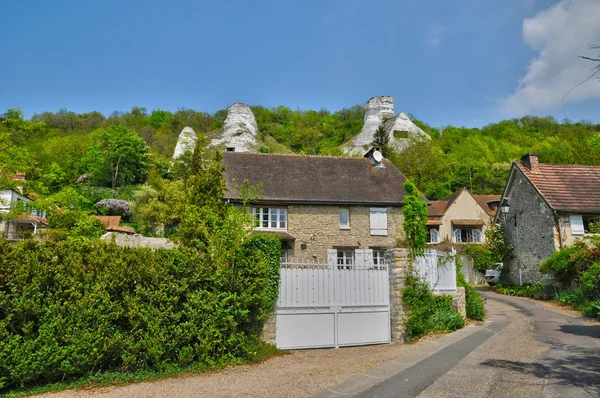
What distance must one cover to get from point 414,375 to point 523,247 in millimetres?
20277

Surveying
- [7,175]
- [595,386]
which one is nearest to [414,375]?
[595,386]

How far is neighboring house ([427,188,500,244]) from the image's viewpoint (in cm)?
3784

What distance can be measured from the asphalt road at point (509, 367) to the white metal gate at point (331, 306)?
1.98 meters

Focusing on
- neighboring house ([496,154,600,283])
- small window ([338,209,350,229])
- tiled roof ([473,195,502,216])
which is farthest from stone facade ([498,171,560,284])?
tiled roof ([473,195,502,216])

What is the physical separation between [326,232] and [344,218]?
136 centimetres

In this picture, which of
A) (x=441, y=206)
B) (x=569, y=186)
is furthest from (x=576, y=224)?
(x=441, y=206)

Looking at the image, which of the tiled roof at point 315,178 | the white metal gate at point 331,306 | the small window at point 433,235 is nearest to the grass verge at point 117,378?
the white metal gate at point 331,306

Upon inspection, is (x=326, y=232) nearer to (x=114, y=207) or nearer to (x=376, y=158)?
(x=376, y=158)

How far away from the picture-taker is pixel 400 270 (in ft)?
34.6

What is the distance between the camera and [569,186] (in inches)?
901

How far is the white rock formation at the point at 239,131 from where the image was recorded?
80.9 metres

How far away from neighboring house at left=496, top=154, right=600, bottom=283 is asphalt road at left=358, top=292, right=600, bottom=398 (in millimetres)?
10785

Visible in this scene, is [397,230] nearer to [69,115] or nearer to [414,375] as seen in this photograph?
[414,375]

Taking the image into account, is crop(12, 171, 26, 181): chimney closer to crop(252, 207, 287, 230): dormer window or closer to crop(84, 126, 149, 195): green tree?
crop(252, 207, 287, 230): dormer window
